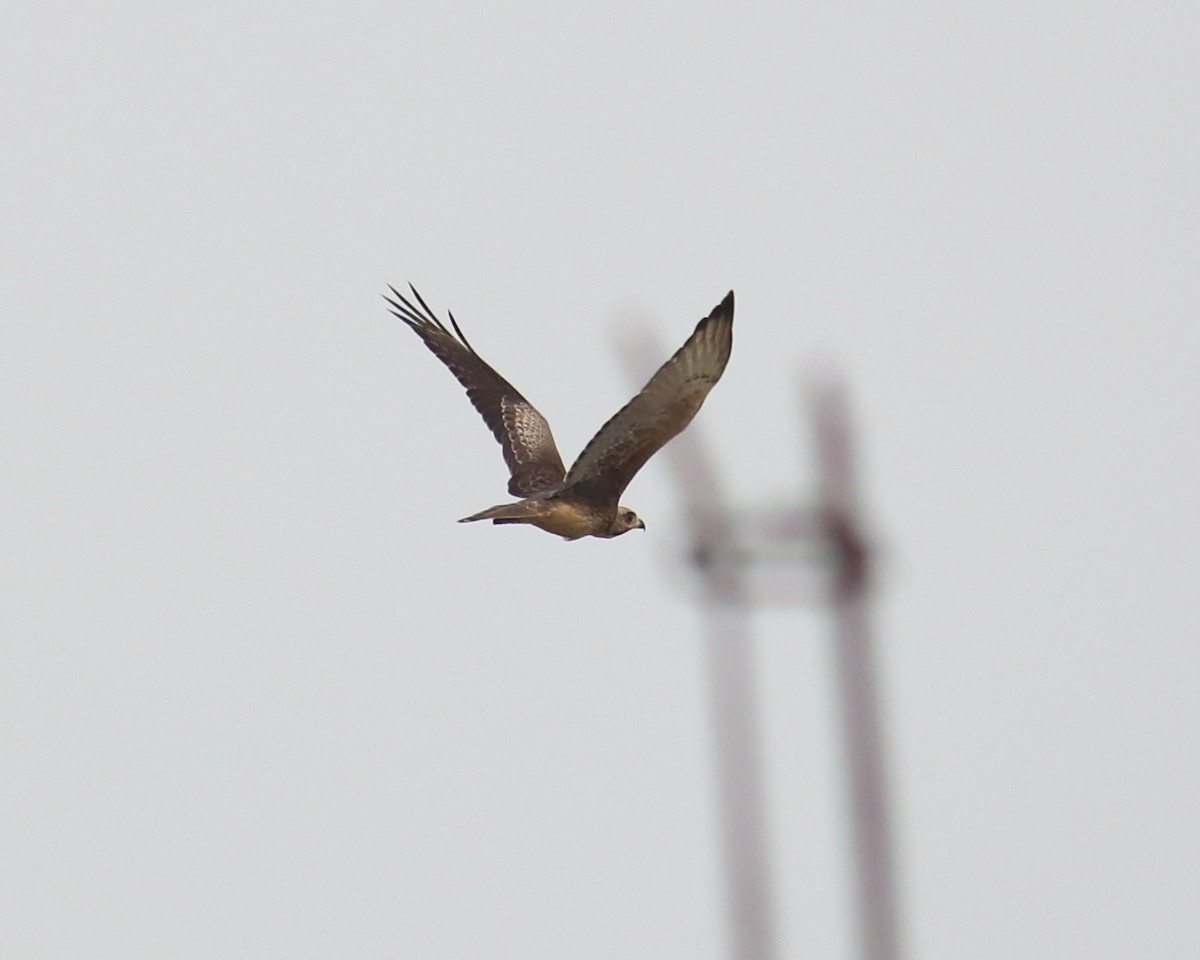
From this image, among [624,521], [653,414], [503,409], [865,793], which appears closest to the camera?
[865,793]

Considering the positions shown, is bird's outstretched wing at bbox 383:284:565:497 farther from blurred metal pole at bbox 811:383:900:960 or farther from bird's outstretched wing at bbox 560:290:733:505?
blurred metal pole at bbox 811:383:900:960

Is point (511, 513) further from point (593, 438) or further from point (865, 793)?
point (865, 793)

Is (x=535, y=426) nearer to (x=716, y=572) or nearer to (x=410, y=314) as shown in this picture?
(x=410, y=314)

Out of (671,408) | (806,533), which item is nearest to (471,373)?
(671,408)

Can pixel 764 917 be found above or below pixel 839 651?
below

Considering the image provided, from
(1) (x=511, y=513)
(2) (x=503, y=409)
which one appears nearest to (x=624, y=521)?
(1) (x=511, y=513)

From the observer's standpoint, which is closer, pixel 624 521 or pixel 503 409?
pixel 624 521

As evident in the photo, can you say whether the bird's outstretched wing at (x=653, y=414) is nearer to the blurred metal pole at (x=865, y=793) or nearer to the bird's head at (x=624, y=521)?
the bird's head at (x=624, y=521)
